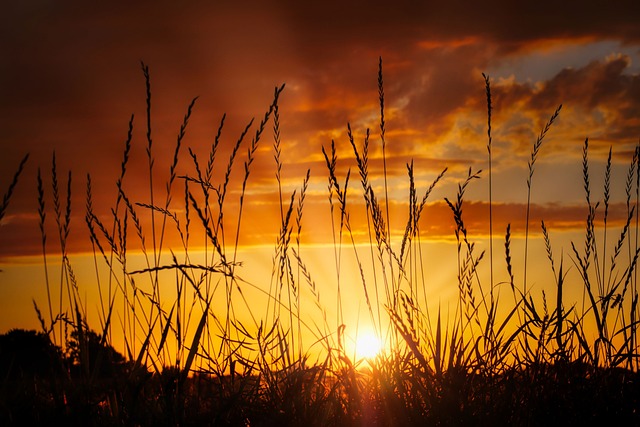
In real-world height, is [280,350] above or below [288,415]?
above

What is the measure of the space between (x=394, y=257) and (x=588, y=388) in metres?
1.09

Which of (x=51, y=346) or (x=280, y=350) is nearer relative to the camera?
(x=51, y=346)

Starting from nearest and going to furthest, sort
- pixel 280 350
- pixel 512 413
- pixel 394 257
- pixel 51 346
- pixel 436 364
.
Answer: pixel 512 413 < pixel 436 364 < pixel 51 346 < pixel 280 350 < pixel 394 257

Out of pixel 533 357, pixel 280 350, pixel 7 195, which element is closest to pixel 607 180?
pixel 533 357

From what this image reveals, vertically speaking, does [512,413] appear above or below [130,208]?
below

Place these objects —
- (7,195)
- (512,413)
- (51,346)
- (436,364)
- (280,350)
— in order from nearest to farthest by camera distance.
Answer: (7,195), (512,413), (436,364), (51,346), (280,350)

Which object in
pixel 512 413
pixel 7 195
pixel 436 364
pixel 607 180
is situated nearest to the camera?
pixel 7 195

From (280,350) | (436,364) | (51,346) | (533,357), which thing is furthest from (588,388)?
(51,346)

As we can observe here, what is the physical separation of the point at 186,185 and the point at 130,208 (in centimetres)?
28

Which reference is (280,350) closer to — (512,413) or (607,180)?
(512,413)

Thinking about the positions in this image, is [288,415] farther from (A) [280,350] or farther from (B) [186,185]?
(B) [186,185]

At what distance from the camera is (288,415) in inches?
99.1

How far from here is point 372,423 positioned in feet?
8.55

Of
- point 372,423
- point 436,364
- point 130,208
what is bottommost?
point 372,423
